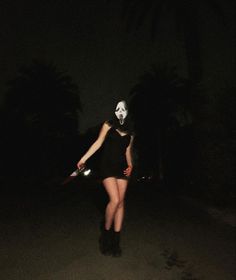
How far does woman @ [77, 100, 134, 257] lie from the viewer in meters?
6.37

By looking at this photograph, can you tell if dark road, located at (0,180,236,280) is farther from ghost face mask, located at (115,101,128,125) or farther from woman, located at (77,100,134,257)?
ghost face mask, located at (115,101,128,125)

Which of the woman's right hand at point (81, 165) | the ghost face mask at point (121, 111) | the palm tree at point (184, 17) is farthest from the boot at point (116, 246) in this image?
the palm tree at point (184, 17)

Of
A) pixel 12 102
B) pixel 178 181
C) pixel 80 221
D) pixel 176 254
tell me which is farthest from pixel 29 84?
pixel 176 254

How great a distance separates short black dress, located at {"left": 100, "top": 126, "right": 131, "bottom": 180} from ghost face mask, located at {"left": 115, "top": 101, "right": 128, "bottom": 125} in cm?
18

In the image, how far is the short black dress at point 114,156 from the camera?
21.0ft

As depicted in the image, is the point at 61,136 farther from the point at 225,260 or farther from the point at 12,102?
the point at 225,260

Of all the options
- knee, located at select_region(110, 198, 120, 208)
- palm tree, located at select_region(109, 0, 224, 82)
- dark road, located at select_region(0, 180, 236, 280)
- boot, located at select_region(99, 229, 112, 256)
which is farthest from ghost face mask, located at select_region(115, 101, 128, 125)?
palm tree, located at select_region(109, 0, 224, 82)

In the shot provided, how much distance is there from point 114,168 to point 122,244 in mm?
1366

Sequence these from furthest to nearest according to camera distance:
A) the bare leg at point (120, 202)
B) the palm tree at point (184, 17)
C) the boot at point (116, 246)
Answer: the palm tree at point (184, 17) < the bare leg at point (120, 202) < the boot at point (116, 246)

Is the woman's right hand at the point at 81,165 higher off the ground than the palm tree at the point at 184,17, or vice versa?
the palm tree at the point at 184,17

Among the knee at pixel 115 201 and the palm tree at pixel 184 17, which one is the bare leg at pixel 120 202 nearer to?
the knee at pixel 115 201

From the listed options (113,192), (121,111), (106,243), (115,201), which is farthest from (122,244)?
(121,111)

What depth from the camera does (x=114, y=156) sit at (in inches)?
255

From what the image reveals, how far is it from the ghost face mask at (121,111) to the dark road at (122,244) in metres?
1.90
